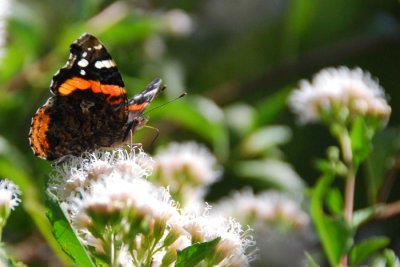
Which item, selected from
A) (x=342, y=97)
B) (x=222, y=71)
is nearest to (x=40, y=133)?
(x=342, y=97)

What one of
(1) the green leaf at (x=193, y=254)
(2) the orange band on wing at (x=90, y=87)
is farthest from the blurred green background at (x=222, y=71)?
(1) the green leaf at (x=193, y=254)

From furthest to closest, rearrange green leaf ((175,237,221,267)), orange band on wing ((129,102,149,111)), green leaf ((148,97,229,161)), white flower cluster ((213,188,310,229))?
green leaf ((148,97,229,161)) < white flower cluster ((213,188,310,229)) < orange band on wing ((129,102,149,111)) < green leaf ((175,237,221,267))

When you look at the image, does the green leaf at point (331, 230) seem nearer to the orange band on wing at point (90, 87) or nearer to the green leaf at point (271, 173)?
the orange band on wing at point (90, 87)

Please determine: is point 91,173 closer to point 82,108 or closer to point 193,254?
point 193,254

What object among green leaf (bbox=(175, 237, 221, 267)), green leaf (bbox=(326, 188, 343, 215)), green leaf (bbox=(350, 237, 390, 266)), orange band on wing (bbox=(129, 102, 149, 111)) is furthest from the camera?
orange band on wing (bbox=(129, 102, 149, 111))

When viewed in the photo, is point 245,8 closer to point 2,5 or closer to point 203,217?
point 2,5

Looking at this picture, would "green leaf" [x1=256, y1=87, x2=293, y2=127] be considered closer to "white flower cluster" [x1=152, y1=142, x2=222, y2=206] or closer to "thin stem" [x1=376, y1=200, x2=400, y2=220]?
"white flower cluster" [x1=152, y1=142, x2=222, y2=206]

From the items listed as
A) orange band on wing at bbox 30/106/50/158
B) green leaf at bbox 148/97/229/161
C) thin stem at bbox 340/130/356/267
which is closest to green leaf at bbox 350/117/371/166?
thin stem at bbox 340/130/356/267
